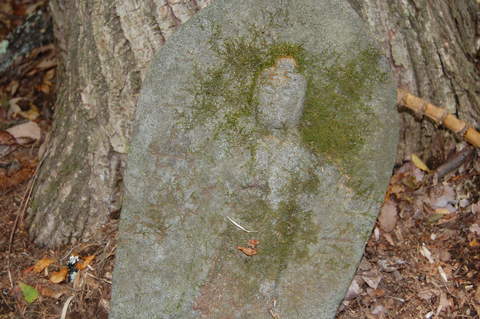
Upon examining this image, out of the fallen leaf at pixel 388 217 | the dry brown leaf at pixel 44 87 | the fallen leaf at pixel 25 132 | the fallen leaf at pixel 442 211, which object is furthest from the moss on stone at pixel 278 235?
the dry brown leaf at pixel 44 87

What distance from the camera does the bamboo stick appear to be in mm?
2236

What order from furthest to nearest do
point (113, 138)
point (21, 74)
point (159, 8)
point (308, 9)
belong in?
1. point (21, 74)
2. point (113, 138)
3. point (159, 8)
4. point (308, 9)

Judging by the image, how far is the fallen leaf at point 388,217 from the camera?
232cm

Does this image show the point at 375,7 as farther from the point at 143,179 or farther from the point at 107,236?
the point at 107,236

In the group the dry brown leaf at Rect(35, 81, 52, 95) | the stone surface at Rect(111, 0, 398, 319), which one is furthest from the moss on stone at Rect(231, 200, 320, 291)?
the dry brown leaf at Rect(35, 81, 52, 95)

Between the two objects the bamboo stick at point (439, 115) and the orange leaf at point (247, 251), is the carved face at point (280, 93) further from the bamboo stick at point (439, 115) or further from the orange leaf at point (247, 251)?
the bamboo stick at point (439, 115)

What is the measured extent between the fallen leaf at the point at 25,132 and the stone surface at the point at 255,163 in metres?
1.13

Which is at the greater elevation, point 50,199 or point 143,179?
point 143,179

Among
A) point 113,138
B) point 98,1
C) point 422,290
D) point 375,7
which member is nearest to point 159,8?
point 98,1

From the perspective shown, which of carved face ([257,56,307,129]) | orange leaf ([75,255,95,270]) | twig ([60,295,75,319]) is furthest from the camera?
orange leaf ([75,255,95,270])

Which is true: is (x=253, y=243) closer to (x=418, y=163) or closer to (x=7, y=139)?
(x=418, y=163)

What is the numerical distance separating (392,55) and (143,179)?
3.83ft

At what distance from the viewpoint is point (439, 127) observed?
7.98 ft

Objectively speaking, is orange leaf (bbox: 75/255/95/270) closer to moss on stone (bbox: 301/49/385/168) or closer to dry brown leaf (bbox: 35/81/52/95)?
moss on stone (bbox: 301/49/385/168)
